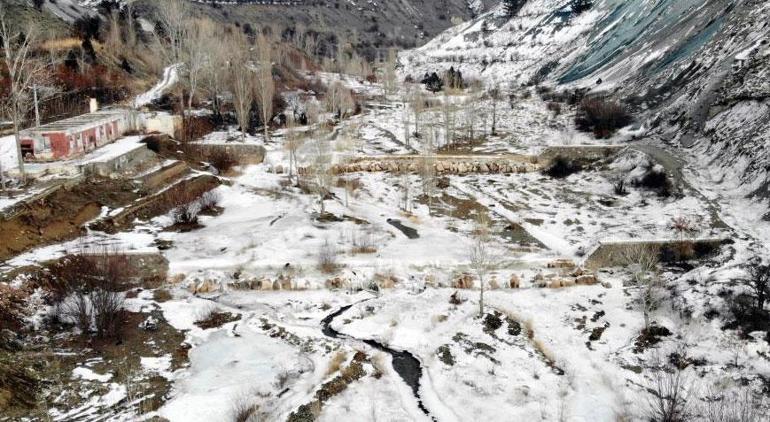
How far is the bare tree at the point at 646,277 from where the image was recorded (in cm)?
1744

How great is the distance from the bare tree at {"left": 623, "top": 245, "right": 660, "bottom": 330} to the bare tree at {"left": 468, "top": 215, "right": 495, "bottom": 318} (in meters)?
4.59

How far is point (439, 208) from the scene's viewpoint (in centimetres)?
3177

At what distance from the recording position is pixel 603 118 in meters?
43.2

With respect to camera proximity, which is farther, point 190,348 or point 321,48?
point 321,48

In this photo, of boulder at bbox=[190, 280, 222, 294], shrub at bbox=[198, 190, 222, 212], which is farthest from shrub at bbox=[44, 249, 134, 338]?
shrub at bbox=[198, 190, 222, 212]

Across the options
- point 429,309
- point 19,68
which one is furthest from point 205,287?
point 19,68

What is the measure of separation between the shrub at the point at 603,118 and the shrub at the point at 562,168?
238 inches

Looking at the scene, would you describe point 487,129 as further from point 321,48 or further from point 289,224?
point 321,48

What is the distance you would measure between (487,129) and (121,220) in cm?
3369

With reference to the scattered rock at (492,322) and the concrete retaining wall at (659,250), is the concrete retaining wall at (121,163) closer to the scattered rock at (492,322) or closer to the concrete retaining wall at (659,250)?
the scattered rock at (492,322)

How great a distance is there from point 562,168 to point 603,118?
332 inches

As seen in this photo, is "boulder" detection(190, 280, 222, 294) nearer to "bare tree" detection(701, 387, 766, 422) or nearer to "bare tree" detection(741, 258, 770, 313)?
"bare tree" detection(701, 387, 766, 422)

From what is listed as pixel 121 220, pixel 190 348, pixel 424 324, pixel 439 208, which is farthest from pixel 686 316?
pixel 121 220

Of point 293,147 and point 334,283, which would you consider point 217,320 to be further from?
point 293,147
